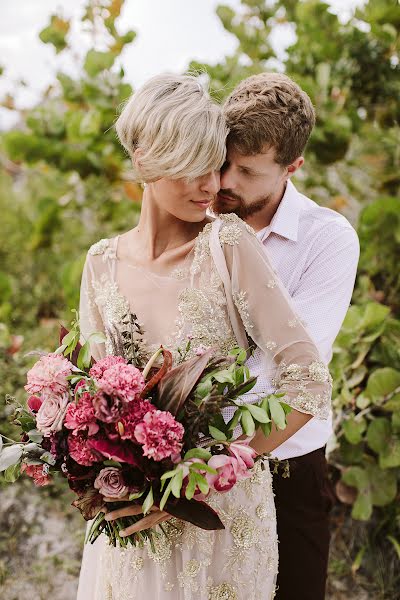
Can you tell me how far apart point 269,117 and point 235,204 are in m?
0.28

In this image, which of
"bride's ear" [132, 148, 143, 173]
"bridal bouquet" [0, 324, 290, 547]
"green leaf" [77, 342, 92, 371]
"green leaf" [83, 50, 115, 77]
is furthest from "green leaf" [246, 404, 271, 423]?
"green leaf" [83, 50, 115, 77]

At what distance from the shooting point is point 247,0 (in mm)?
4855

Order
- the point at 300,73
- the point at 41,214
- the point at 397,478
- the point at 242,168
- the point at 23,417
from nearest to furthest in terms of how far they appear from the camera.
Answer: the point at 23,417 < the point at 242,168 < the point at 397,478 < the point at 300,73 < the point at 41,214

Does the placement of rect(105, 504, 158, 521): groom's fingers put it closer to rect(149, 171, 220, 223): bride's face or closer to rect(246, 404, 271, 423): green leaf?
rect(246, 404, 271, 423): green leaf

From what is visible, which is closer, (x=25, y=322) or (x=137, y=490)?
(x=137, y=490)

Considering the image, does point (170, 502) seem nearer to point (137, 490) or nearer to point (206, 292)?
point (137, 490)

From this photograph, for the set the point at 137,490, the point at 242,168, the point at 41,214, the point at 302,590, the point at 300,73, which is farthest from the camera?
the point at 41,214

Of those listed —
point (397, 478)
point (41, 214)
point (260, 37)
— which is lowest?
point (397, 478)

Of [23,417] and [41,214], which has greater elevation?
[41,214]

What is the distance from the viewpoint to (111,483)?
4.72ft

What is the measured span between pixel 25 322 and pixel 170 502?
4.40 metres

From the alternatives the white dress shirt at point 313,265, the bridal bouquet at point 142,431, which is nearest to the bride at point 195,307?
the bridal bouquet at point 142,431

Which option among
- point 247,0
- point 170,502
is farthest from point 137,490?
point 247,0

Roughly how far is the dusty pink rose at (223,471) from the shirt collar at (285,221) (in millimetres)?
911
